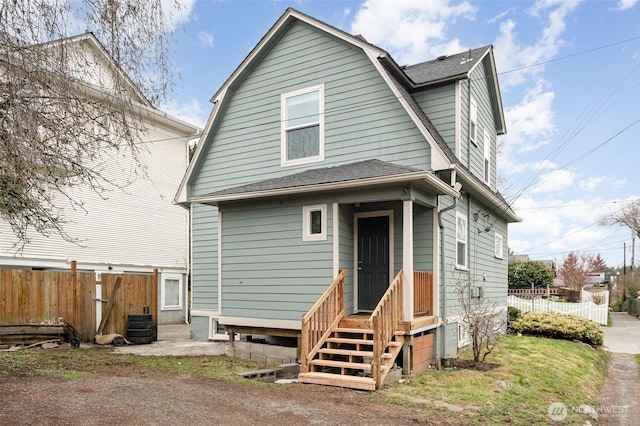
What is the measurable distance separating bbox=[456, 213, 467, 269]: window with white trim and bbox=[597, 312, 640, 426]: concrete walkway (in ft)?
11.5

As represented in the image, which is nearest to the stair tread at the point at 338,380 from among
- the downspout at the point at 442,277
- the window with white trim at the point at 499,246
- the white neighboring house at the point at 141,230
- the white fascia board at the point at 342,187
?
the downspout at the point at 442,277

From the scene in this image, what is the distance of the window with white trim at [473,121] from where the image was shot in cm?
1070

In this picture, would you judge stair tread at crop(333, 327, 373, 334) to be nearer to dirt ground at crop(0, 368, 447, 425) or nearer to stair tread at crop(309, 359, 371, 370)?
stair tread at crop(309, 359, 371, 370)

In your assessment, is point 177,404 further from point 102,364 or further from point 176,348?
point 176,348

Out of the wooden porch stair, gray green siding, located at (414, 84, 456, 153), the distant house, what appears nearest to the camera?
the wooden porch stair

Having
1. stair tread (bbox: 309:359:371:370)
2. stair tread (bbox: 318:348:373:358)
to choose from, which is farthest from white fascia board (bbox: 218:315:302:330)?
stair tread (bbox: 309:359:371:370)

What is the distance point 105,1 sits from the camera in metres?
5.08

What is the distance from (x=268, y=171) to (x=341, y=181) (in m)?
3.17

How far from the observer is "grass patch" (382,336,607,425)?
5.98m

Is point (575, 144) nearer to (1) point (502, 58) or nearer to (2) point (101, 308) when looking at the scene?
(1) point (502, 58)

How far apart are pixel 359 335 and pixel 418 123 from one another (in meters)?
4.01

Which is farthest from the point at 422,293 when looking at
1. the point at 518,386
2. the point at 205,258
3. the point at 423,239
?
the point at 205,258

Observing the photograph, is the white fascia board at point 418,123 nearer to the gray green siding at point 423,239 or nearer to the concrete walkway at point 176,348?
the gray green siding at point 423,239

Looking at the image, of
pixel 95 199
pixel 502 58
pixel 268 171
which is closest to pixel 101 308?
pixel 268 171
